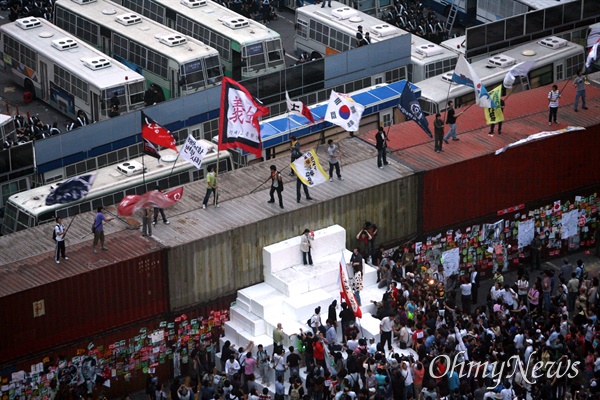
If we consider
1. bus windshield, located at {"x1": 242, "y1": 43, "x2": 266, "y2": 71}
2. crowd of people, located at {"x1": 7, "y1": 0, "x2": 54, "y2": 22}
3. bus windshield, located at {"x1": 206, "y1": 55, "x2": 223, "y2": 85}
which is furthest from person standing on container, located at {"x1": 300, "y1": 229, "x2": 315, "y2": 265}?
crowd of people, located at {"x1": 7, "y1": 0, "x2": 54, "y2": 22}

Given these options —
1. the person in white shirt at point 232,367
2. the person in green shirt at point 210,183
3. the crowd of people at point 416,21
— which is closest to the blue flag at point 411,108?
the person in green shirt at point 210,183

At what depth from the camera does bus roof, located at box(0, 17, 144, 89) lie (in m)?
59.0

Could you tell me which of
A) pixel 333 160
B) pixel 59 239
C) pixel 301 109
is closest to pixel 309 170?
pixel 333 160

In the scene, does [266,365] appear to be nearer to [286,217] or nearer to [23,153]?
[286,217]

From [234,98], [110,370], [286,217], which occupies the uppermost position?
[234,98]

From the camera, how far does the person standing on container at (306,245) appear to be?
45750 mm

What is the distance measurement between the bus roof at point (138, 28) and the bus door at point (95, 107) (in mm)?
3805

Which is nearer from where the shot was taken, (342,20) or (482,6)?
(342,20)

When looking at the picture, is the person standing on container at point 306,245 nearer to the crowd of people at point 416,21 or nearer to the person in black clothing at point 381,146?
the person in black clothing at point 381,146

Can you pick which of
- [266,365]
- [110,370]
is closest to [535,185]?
[266,365]

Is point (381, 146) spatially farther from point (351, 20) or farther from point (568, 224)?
point (351, 20)

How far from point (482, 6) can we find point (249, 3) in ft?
39.5

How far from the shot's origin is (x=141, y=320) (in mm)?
43500

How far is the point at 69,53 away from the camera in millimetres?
61281
